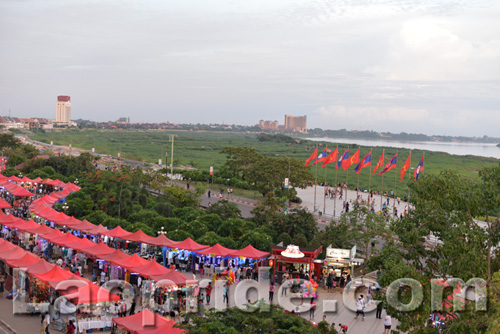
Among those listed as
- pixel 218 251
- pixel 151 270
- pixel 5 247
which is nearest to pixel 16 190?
pixel 5 247

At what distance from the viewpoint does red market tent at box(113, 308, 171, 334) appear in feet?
52.2

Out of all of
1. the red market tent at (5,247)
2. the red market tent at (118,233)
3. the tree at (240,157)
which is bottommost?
the red market tent at (118,233)

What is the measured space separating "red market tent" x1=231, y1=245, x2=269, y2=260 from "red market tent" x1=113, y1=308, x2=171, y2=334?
10.8 m

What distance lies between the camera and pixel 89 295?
61.6 ft

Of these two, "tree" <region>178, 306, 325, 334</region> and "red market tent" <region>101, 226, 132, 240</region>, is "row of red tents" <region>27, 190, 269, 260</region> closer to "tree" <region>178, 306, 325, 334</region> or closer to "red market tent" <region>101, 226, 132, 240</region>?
"red market tent" <region>101, 226, 132, 240</region>

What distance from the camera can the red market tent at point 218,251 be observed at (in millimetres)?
26728

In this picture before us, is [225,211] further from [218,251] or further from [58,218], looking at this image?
[58,218]

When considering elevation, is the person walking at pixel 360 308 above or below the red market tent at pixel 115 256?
below

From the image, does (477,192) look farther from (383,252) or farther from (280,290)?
(280,290)

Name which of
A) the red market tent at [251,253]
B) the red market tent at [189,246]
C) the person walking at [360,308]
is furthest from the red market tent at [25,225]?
the person walking at [360,308]

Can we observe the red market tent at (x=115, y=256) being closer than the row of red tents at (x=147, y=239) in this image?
Yes

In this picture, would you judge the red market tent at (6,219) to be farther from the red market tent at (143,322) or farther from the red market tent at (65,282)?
the red market tent at (143,322)

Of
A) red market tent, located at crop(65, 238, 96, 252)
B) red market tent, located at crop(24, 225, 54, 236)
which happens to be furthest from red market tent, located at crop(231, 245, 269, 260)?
red market tent, located at crop(24, 225, 54, 236)

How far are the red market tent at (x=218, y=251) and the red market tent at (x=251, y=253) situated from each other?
34cm
